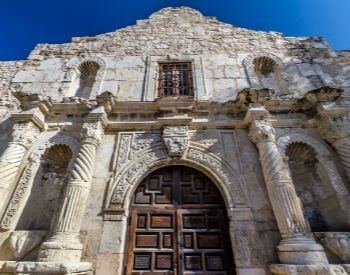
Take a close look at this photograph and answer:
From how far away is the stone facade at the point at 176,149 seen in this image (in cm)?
346

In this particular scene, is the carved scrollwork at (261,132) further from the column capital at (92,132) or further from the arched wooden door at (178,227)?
the column capital at (92,132)

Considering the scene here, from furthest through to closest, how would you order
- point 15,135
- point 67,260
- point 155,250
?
point 15,135 < point 155,250 < point 67,260

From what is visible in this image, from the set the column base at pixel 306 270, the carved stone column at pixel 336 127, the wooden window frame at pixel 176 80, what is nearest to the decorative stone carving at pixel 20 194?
the wooden window frame at pixel 176 80

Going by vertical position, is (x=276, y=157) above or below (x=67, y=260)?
above

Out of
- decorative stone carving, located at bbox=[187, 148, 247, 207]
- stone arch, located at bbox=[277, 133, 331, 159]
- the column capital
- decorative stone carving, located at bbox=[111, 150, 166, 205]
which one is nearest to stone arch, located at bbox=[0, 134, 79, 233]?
the column capital

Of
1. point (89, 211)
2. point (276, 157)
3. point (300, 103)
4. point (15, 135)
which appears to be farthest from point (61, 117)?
point (300, 103)

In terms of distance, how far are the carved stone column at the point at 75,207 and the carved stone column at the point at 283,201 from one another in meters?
3.32

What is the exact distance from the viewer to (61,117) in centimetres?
503

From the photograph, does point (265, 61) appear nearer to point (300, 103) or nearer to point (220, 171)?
point (300, 103)

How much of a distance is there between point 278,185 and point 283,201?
0.28 metres

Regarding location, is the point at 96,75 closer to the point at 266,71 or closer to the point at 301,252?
the point at 266,71

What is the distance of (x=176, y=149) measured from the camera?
4.42m

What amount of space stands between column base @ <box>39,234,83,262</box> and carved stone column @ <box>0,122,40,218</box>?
146 cm

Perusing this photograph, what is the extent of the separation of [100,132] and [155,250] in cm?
263
